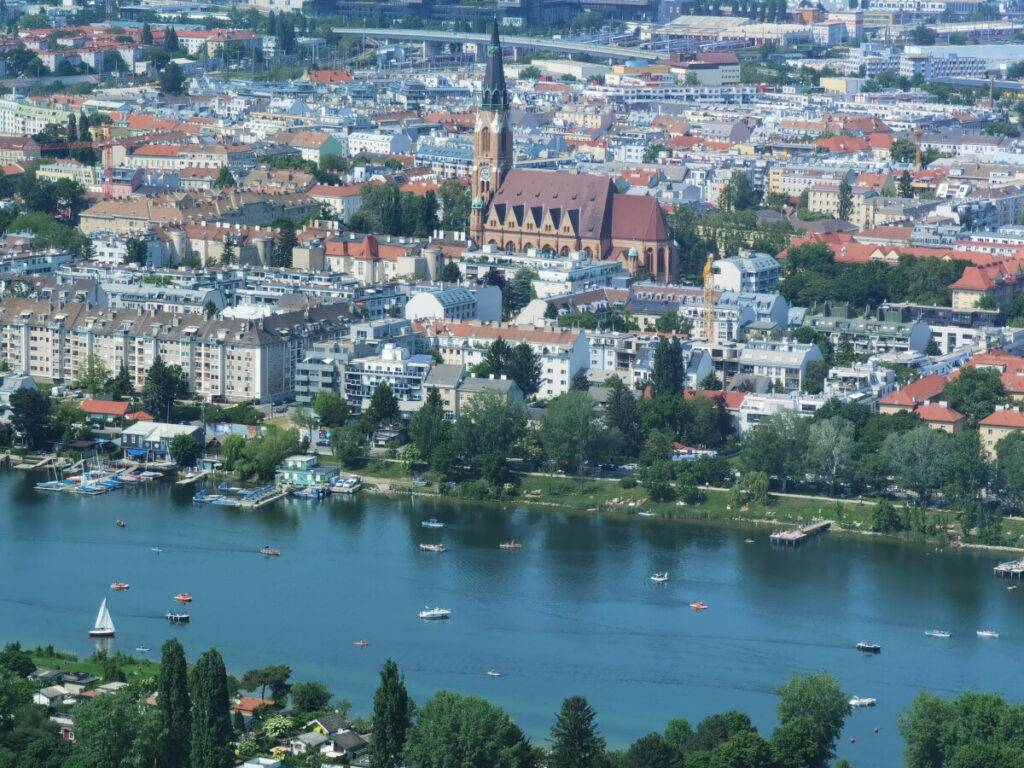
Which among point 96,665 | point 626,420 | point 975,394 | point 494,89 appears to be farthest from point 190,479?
point 494,89

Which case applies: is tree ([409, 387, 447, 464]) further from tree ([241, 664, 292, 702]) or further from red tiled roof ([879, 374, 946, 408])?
tree ([241, 664, 292, 702])

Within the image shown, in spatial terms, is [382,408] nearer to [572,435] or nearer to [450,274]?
[572,435]

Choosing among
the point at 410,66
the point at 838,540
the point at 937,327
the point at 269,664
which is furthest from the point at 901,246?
the point at 410,66

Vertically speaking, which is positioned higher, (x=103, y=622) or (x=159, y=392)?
(x=159, y=392)

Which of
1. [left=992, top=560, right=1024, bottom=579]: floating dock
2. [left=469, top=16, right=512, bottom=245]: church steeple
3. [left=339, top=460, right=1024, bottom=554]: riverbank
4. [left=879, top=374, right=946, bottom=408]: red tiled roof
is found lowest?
[left=992, top=560, right=1024, bottom=579]: floating dock

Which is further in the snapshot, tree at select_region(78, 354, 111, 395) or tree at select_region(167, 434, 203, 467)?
tree at select_region(78, 354, 111, 395)

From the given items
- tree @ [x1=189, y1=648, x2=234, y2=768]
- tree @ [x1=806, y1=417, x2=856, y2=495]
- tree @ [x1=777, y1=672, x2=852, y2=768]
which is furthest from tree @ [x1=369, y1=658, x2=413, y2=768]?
tree @ [x1=806, y1=417, x2=856, y2=495]
